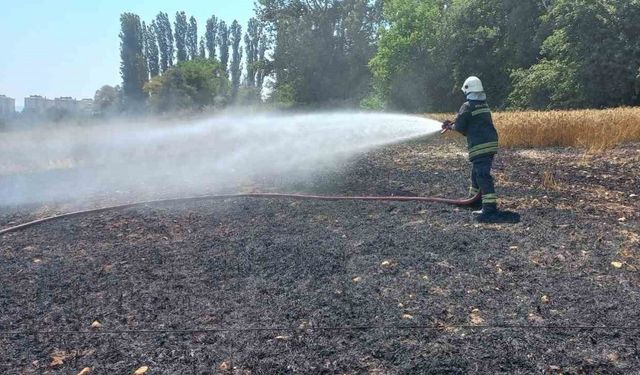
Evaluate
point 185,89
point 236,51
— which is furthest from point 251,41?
point 185,89

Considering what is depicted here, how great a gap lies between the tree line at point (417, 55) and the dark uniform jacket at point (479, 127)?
24.2 m

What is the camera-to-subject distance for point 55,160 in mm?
15242

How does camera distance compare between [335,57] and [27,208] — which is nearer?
[27,208]

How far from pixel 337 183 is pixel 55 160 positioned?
9.79m

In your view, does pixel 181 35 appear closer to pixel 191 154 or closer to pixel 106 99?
pixel 106 99

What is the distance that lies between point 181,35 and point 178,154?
6133 cm

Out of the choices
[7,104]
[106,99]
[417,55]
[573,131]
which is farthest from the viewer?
[417,55]

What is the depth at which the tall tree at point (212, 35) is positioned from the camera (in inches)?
2921

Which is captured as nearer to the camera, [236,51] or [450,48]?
[450,48]

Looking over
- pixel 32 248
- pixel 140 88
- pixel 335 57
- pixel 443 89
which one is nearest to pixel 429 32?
pixel 443 89

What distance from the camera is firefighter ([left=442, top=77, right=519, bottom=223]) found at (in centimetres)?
643

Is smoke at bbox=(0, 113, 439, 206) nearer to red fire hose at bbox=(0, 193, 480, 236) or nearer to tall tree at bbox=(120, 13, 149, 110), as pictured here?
red fire hose at bbox=(0, 193, 480, 236)

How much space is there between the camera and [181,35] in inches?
2798

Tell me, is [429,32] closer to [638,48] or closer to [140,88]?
[638,48]
